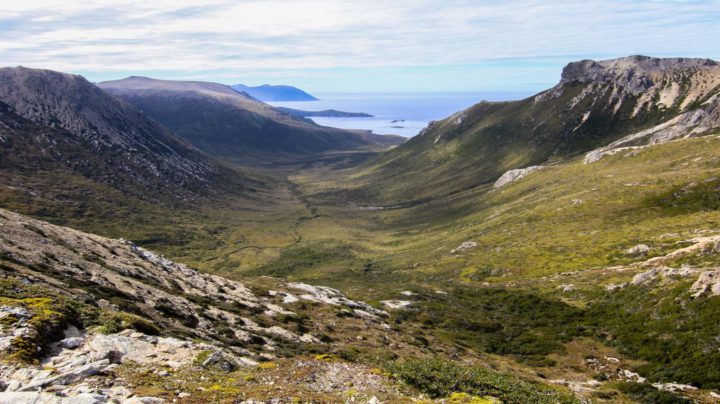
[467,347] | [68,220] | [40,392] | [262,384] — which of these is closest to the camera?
[40,392]

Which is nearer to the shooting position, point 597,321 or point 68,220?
point 597,321

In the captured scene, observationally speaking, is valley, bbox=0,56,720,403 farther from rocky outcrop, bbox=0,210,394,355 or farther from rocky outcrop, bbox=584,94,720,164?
rocky outcrop, bbox=584,94,720,164

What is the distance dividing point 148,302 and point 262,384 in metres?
24.0

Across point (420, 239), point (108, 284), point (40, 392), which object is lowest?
point (420, 239)

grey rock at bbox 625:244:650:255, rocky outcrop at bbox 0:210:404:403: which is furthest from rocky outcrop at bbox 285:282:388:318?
grey rock at bbox 625:244:650:255

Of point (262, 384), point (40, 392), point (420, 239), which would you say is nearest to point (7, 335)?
point (40, 392)

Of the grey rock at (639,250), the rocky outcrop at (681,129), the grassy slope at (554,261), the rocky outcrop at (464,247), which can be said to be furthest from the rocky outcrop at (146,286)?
the rocky outcrop at (681,129)

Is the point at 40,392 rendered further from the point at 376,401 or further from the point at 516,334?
the point at 516,334

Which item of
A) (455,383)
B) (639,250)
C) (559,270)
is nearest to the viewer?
(455,383)

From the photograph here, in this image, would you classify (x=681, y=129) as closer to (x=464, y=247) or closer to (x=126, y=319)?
(x=464, y=247)

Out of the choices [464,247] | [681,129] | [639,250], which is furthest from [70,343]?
[681,129]

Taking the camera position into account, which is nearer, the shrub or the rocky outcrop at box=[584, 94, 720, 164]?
Result: the shrub

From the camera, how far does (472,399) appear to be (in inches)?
886

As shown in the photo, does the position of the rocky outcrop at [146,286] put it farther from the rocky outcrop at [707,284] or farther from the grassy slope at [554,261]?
the rocky outcrop at [707,284]
